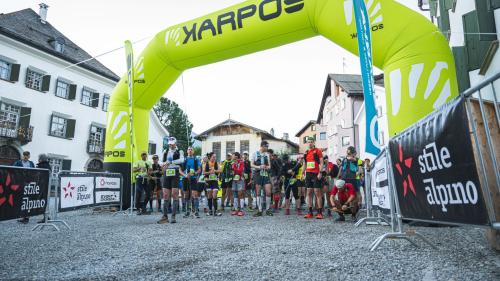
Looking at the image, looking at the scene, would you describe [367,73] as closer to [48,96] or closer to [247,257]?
[247,257]

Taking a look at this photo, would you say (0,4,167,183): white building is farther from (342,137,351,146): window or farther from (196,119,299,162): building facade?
(342,137,351,146): window

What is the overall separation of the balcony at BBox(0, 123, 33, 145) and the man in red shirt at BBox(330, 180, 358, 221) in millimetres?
21305

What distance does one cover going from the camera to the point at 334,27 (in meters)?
6.56

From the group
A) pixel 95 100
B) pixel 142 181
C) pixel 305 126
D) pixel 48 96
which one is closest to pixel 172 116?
pixel 305 126

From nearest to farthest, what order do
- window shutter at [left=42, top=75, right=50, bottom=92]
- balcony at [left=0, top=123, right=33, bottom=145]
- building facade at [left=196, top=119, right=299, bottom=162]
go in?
1. balcony at [left=0, top=123, right=33, bottom=145]
2. window shutter at [left=42, top=75, right=50, bottom=92]
3. building facade at [left=196, top=119, right=299, bottom=162]

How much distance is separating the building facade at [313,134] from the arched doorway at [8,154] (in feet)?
Answer: 109

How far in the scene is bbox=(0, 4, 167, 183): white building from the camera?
779 inches

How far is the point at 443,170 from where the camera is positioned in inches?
95.8

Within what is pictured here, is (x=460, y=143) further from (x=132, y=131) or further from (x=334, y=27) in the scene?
(x=132, y=131)

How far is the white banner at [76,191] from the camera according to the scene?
7117mm

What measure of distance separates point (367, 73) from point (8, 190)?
6.15m

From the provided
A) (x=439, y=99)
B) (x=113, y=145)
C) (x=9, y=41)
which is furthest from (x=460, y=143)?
(x=9, y=41)

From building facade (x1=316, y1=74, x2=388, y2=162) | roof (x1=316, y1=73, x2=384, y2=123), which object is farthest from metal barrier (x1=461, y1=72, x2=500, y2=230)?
roof (x1=316, y1=73, x2=384, y2=123)

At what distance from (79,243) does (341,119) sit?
29946 mm
